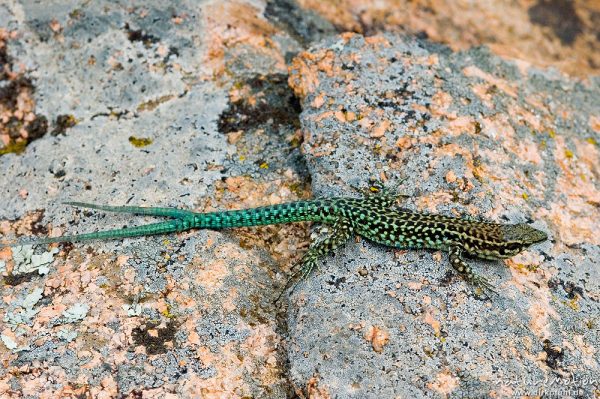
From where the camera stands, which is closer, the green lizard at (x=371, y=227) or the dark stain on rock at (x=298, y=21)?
the green lizard at (x=371, y=227)

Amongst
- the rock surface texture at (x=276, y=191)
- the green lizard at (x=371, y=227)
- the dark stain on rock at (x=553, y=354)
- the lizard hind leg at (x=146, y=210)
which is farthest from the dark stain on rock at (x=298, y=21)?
the dark stain on rock at (x=553, y=354)

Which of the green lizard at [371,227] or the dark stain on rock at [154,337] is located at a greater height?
the green lizard at [371,227]

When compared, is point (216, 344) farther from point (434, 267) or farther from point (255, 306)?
point (434, 267)

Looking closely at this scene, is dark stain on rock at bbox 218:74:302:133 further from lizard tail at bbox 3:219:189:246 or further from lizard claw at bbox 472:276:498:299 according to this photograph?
lizard claw at bbox 472:276:498:299

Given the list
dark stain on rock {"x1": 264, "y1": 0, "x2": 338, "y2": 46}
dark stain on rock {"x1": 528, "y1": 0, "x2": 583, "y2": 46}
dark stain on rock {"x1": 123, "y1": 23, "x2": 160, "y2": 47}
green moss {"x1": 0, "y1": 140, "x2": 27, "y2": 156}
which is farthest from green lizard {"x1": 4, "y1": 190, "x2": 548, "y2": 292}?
dark stain on rock {"x1": 528, "y1": 0, "x2": 583, "y2": 46}

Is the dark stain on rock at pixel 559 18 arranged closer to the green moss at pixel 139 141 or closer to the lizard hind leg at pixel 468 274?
the lizard hind leg at pixel 468 274

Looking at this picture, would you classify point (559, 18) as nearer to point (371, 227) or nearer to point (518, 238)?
point (518, 238)
